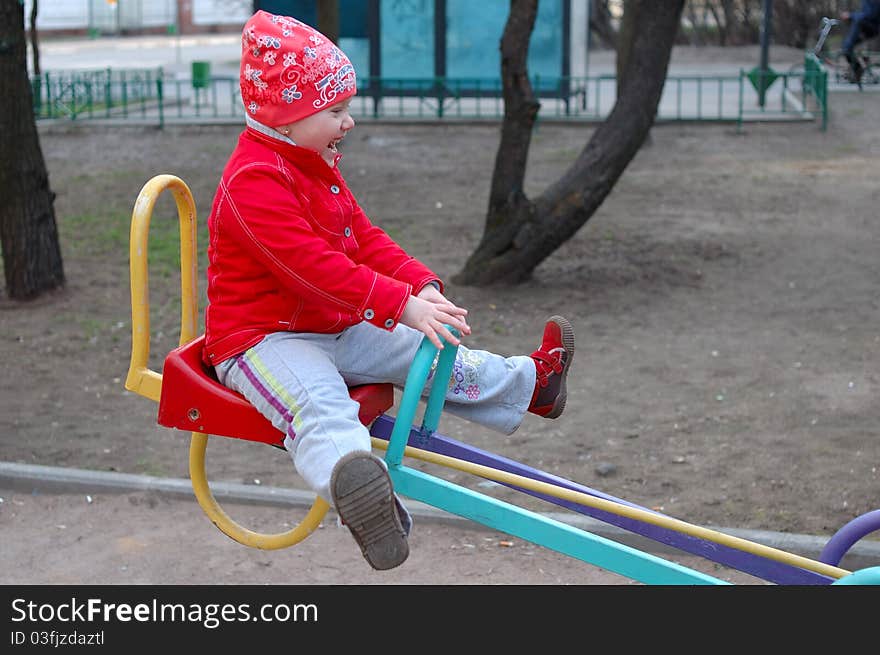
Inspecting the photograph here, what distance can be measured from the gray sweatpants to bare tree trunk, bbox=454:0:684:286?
453cm

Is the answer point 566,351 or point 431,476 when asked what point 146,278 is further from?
point 566,351

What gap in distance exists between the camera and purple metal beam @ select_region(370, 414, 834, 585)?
108 inches

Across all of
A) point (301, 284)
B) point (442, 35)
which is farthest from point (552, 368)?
point (442, 35)

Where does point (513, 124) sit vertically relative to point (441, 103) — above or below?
above

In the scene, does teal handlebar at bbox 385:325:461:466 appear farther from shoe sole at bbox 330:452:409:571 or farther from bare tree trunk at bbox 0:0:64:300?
bare tree trunk at bbox 0:0:64:300

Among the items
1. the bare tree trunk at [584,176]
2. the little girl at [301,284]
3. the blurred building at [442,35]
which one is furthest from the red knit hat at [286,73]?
the blurred building at [442,35]

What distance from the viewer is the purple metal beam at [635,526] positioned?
275cm

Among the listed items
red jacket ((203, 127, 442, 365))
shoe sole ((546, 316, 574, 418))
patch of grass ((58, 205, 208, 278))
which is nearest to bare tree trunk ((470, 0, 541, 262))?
patch of grass ((58, 205, 208, 278))

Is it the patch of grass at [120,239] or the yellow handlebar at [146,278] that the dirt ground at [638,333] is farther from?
the yellow handlebar at [146,278]

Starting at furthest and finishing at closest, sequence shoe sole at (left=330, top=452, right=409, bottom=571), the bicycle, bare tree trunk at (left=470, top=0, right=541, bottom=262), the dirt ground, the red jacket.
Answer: the bicycle, bare tree trunk at (left=470, top=0, right=541, bottom=262), the dirt ground, the red jacket, shoe sole at (left=330, top=452, right=409, bottom=571)

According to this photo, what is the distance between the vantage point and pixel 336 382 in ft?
8.99

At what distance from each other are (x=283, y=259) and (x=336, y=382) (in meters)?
0.31

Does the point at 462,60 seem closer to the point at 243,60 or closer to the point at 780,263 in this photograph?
the point at 780,263
